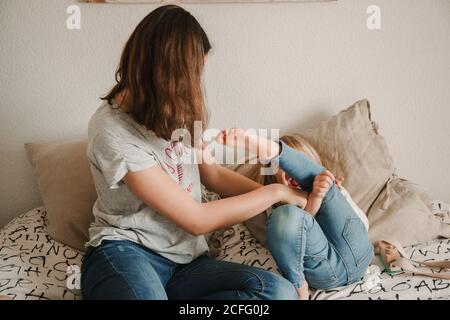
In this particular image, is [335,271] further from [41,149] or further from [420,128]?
[41,149]

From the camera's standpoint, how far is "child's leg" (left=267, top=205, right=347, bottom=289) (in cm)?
116

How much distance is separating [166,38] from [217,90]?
0.68 metres

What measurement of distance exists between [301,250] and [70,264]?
0.67 meters

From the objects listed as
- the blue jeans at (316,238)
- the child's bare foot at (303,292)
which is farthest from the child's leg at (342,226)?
the child's bare foot at (303,292)

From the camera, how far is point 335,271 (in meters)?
1.22

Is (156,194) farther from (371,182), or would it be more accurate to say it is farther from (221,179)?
(371,182)

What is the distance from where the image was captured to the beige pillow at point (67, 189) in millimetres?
1436

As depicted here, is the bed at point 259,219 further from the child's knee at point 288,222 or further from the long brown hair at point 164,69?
the long brown hair at point 164,69

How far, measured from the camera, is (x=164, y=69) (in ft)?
3.53

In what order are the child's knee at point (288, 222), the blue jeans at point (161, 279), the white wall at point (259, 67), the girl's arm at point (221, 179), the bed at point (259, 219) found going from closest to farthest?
the blue jeans at point (161, 279)
the child's knee at point (288, 222)
the bed at point (259, 219)
the girl's arm at point (221, 179)
the white wall at point (259, 67)

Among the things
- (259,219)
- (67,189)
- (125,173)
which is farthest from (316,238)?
(67,189)

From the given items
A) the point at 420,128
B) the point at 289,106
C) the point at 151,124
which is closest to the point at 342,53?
the point at 289,106

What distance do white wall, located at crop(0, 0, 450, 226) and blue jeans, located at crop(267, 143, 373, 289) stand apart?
584 mm

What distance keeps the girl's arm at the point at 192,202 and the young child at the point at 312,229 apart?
0.05 metres
